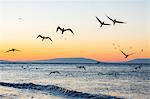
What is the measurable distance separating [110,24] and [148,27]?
0.64 metres

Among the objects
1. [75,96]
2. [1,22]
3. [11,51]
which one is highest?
[1,22]

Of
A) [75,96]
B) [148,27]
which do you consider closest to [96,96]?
[75,96]

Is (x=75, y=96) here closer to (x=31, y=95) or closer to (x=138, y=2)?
(x=31, y=95)

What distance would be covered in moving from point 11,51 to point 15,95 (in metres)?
1.61

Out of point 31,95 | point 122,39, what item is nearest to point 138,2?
point 122,39

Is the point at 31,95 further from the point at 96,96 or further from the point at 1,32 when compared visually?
the point at 1,32

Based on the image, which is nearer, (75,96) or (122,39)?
(122,39)

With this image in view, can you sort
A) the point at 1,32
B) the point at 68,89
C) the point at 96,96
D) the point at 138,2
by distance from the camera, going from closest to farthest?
1. the point at 138,2
2. the point at 1,32
3. the point at 96,96
4. the point at 68,89

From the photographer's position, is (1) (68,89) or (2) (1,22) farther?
(1) (68,89)

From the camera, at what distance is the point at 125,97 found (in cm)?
807

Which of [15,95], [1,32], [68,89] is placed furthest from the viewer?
[68,89]

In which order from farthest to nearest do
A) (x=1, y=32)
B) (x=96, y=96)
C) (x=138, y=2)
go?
1. (x=96, y=96)
2. (x=1, y=32)
3. (x=138, y=2)

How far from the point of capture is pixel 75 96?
8.57m

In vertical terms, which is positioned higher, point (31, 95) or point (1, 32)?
point (1, 32)
